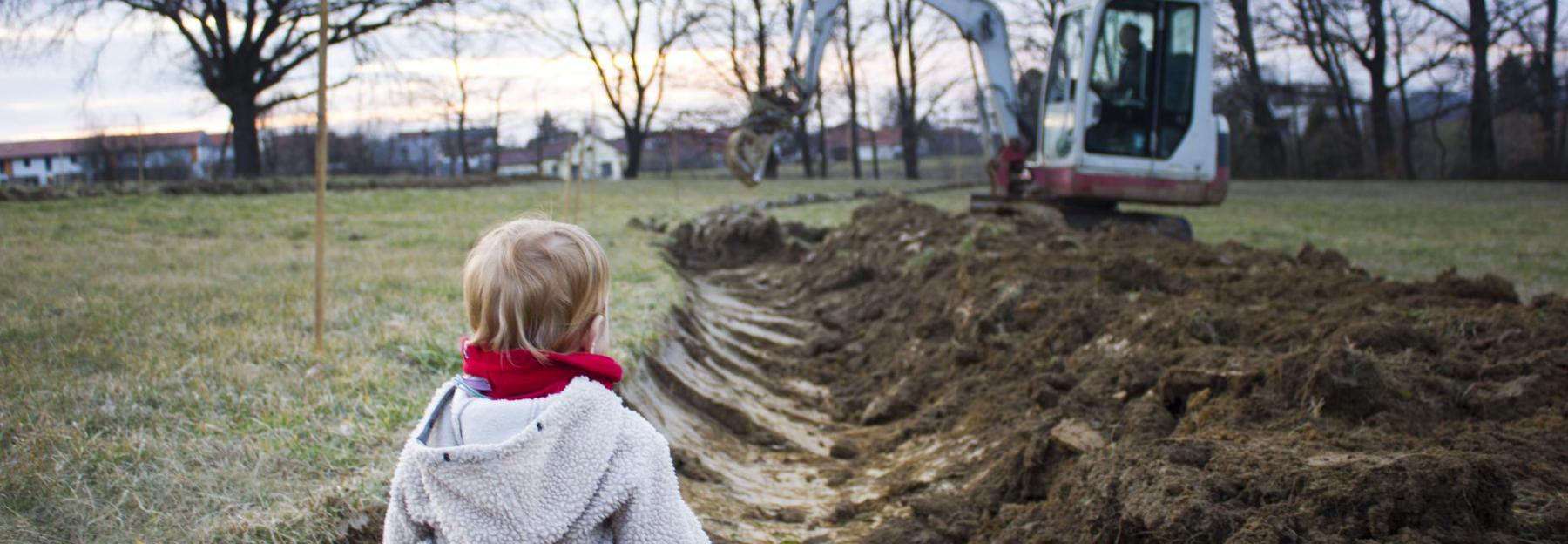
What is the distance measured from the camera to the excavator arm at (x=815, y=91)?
12.1 m

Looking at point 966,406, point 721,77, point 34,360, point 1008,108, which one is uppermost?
point 721,77

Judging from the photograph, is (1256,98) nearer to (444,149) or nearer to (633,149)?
(633,149)

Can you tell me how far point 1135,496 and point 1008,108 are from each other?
1143 centimetres

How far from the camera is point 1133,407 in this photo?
403 centimetres

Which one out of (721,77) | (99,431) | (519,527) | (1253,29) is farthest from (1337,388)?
(721,77)

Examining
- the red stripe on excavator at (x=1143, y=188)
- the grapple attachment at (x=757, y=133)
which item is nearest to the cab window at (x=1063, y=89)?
the red stripe on excavator at (x=1143, y=188)

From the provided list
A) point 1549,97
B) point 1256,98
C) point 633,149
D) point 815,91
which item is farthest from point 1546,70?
point 633,149

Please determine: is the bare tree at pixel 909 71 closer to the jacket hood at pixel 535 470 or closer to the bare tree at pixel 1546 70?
the bare tree at pixel 1546 70

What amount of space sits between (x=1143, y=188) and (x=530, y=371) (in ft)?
35.3

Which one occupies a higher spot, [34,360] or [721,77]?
[721,77]

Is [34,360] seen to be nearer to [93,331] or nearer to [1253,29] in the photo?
[93,331]

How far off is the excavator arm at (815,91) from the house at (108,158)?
6.42 m

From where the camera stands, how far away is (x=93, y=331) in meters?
4.84

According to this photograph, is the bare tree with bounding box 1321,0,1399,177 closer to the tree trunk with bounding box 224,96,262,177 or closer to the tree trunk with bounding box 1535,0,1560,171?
the tree trunk with bounding box 1535,0,1560,171
